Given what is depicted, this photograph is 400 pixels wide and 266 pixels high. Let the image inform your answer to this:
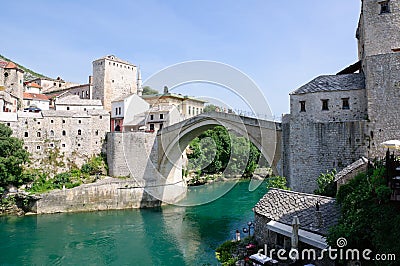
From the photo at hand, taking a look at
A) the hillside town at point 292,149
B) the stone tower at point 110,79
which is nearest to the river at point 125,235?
the hillside town at point 292,149

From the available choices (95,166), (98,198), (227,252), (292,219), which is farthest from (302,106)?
(95,166)

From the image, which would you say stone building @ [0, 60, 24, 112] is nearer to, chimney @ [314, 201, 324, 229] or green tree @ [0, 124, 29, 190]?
green tree @ [0, 124, 29, 190]

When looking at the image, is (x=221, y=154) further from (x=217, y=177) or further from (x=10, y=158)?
(x=10, y=158)

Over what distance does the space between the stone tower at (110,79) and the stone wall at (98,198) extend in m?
14.9

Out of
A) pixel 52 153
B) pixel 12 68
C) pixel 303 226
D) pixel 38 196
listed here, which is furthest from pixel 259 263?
pixel 12 68

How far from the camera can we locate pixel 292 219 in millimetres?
11352

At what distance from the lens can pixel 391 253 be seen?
23.7 ft

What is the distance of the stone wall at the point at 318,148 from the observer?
1538cm

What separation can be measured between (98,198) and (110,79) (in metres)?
18.3

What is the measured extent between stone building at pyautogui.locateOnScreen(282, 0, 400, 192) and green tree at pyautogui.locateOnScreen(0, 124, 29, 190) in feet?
65.0

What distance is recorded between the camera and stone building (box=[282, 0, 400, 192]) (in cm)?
1476

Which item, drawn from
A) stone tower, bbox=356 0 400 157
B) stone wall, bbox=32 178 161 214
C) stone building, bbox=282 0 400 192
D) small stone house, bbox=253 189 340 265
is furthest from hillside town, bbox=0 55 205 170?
small stone house, bbox=253 189 340 265

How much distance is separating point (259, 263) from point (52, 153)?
22340 mm

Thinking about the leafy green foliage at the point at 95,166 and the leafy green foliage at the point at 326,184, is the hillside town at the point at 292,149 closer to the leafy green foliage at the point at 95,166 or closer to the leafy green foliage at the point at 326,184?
the leafy green foliage at the point at 326,184
